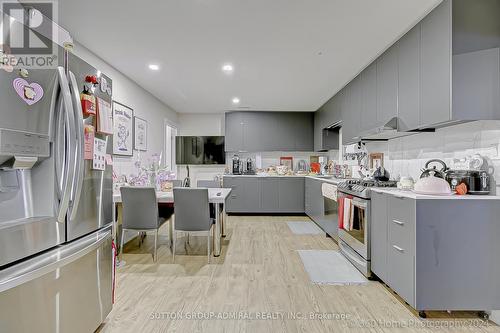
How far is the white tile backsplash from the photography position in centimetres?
193

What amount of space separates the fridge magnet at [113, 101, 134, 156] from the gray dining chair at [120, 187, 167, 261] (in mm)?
826

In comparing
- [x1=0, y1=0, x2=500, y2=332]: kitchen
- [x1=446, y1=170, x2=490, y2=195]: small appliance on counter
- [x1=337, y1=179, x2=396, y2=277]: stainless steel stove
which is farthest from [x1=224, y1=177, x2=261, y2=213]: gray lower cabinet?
[x1=446, y1=170, x2=490, y2=195]: small appliance on counter

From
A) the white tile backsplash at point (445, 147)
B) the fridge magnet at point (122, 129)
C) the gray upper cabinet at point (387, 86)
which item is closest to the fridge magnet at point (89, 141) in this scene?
the fridge magnet at point (122, 129)

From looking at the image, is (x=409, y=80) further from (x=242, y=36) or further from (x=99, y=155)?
(x=99, y=155)

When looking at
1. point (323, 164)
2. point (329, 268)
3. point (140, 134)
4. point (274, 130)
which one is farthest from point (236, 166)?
point (329, 268)

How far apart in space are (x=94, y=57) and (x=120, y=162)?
52.9 inches

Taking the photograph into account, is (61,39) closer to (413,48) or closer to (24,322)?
(24,322)

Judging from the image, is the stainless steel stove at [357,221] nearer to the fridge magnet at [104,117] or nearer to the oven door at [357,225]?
the oven door at [357,225]

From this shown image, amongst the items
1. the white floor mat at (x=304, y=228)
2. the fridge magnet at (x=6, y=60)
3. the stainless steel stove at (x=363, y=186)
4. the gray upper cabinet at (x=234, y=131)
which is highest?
the gray upper cabinet at (x=234, y=131)

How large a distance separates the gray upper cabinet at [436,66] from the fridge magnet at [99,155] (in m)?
2.47

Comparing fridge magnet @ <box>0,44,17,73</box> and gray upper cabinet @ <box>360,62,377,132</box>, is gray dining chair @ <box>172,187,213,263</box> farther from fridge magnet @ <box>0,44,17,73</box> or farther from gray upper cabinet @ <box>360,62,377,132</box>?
gray upper cabinet @ <box>360,62,377,132</box>

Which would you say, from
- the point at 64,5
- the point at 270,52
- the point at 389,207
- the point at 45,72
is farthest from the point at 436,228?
the point at 64,5

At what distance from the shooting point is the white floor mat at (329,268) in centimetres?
247

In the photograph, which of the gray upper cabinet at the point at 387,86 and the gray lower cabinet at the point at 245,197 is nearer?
the gray upper cabinet at the point at 387,86
